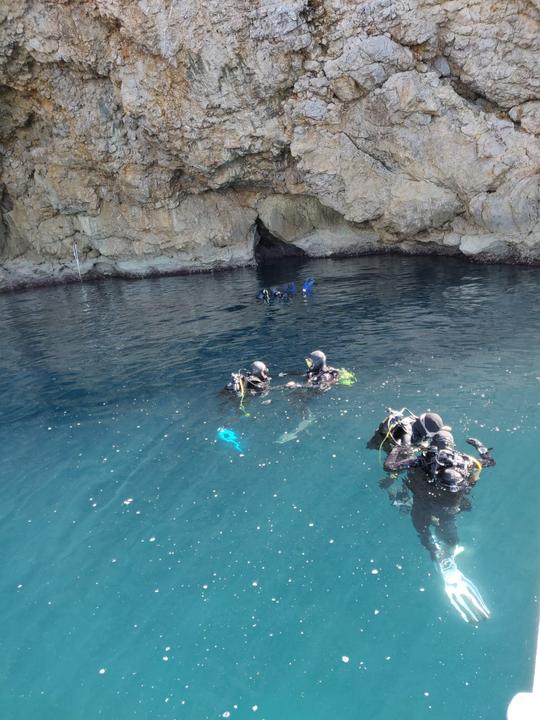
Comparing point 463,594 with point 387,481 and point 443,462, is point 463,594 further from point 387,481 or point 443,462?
point 387,481

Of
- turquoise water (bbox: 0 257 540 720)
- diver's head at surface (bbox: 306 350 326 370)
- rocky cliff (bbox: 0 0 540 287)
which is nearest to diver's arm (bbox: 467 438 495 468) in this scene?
turquoise water (bbox: 0 257 540 720)

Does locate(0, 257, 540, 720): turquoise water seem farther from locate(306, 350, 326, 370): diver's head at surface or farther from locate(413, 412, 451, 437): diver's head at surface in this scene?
locate(413, 412, 451, 437): diver's head at surface

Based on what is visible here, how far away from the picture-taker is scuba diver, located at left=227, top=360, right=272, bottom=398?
1239 cm

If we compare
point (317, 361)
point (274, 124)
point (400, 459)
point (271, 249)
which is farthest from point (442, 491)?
point (271, 249)

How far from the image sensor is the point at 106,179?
91.1ft

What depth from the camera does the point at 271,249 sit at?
1273 inches

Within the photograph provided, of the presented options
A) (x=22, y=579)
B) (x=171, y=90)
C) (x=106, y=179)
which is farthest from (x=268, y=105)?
(x=22, y=579)

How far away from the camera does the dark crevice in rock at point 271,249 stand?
3155 centimetres

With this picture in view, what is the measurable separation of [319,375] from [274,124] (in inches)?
644

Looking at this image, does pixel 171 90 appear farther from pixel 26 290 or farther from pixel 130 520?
pixel 130 520

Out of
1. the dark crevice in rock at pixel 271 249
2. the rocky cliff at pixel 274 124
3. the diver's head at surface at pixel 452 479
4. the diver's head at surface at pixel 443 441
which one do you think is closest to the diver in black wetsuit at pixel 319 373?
the diver's head at surface at pixel 443 441

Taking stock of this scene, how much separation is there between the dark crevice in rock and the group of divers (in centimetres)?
2304

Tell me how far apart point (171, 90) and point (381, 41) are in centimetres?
940

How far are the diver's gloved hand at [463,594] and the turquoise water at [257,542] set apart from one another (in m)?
0.11
